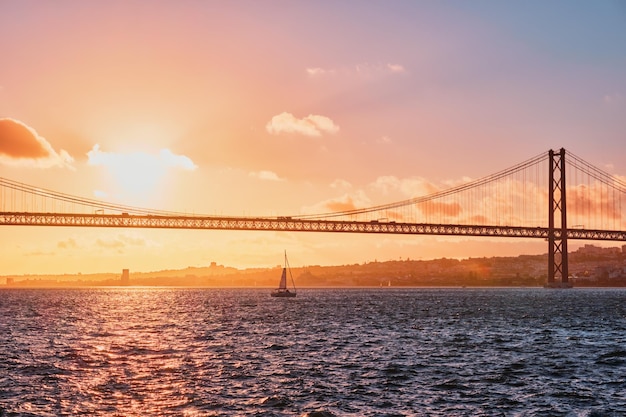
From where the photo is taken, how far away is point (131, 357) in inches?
1495

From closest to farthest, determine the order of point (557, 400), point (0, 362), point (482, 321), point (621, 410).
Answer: point (621, 410), point (557, 400), point (0, 362), point (482, 321)

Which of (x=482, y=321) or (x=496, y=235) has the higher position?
(x=496, y=235)

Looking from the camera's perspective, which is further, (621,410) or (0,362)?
(0,362)

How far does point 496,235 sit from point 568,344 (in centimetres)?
10485

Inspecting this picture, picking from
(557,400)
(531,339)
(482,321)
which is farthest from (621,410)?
(482,321)

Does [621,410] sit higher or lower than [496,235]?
lower

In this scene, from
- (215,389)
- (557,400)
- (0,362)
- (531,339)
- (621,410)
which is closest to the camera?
(621,410)

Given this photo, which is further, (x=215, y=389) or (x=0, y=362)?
(x=0, y=362)

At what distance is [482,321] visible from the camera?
66875mm

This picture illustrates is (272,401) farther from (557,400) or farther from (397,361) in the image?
(397,361)

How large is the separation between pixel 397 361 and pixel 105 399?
49.5 feet

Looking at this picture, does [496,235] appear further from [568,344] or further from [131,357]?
[131,357]

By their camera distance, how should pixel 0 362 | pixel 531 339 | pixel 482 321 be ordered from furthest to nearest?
pixel 482 321 < pixel 531 339 < pixel 0 362

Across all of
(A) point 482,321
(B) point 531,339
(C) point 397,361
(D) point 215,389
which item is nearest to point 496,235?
(A) point 482,321
